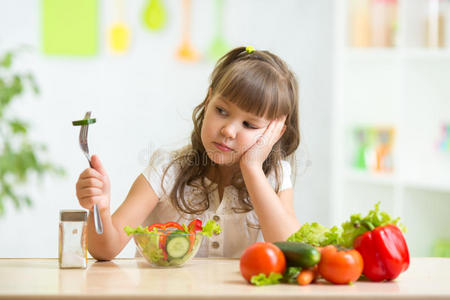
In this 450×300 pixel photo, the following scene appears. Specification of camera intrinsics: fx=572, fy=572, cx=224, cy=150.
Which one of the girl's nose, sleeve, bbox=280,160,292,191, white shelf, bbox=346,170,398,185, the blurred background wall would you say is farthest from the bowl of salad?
white shelf, bbox=346,170,398,185

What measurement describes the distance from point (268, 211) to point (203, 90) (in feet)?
6.23

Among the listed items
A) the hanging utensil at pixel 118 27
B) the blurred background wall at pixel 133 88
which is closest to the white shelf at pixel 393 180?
the blurred background wall at pixel 133 88

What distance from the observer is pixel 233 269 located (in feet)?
3.67

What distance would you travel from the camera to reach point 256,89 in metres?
1.46

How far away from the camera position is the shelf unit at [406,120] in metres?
3.08

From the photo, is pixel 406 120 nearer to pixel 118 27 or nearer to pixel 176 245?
pixel 118 27

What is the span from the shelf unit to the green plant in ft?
5.17

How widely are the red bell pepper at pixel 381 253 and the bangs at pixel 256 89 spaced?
52 centimetres

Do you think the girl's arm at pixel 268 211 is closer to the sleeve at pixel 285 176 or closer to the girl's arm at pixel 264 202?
the girl's arm at pixel 264 202

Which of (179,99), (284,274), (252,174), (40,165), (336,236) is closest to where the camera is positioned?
(284,274)

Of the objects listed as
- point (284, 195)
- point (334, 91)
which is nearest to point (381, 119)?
point (334, 91)

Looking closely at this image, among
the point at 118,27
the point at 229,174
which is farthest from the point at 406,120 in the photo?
the point at 229,174

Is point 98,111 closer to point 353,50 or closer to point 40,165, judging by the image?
point 40,165

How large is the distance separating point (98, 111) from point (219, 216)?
1.77 m
